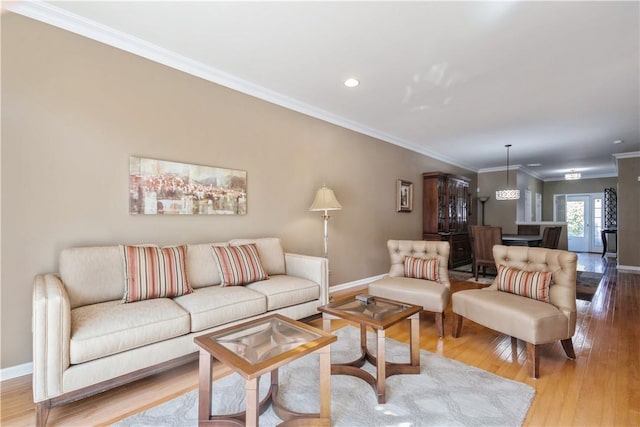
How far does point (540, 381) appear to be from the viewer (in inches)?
81.0

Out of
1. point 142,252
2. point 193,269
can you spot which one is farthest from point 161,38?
point 193,269

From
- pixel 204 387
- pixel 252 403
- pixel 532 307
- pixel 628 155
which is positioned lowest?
pixel 204 387

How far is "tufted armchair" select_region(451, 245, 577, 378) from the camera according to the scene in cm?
214

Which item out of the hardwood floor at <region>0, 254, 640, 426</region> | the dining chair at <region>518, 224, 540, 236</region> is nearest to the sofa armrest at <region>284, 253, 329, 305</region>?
the hardwood floor at <region>0, 254, 640, 426</region>

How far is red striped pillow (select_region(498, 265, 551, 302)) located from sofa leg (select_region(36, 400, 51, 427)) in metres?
3.32

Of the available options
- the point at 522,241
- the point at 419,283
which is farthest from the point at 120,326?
the point at 522,241

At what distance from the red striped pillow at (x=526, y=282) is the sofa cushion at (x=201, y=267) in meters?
2.61

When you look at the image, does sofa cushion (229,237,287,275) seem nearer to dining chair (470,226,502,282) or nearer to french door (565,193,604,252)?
dining chair (470,226,502,282)

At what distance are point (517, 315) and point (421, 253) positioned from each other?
127cm

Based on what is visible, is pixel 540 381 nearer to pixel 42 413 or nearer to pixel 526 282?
pixel 526 282

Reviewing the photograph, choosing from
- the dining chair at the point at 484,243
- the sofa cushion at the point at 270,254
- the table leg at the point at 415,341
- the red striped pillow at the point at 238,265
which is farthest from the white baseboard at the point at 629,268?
the red striped pillow at the point at 238,265

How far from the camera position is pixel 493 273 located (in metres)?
5.80

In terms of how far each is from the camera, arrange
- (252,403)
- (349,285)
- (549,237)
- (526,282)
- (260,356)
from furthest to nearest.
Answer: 1. (549,237)
2. (349,285)
3. (526,282)
4. (260,356)
5. (252,403)

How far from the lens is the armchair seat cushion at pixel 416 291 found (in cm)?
281
